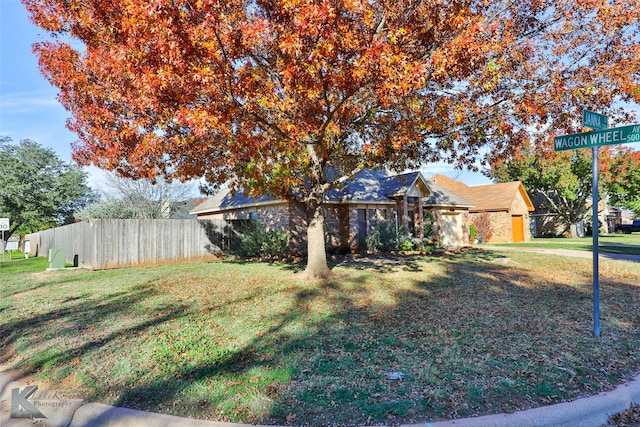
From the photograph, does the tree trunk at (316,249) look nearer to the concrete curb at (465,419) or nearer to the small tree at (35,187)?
the concrete curb at (465,419)

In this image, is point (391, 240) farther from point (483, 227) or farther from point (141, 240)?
point (483, 227)

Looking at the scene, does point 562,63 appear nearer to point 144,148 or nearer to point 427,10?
point 427,10

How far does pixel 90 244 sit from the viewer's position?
15297 mm

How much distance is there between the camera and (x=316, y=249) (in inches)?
408

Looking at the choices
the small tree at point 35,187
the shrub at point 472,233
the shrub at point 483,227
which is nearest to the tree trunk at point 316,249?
the shrub at point 472,233

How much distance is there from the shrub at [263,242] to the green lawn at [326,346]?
6.91 metres

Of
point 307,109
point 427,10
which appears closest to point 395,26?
point 427,10

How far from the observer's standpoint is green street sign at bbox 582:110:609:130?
202 inches

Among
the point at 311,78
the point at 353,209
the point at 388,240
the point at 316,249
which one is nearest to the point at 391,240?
the point at 388,240

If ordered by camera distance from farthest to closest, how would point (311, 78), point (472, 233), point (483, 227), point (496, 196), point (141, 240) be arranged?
point (496, 196) → point (483, 227) → point (472, 233) → point (141, 240) → point (311, 78)

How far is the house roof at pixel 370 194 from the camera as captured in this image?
747 inches

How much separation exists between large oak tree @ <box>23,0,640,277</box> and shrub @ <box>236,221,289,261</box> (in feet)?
20.5

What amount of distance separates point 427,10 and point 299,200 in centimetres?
563

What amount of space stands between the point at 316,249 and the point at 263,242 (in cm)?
672
